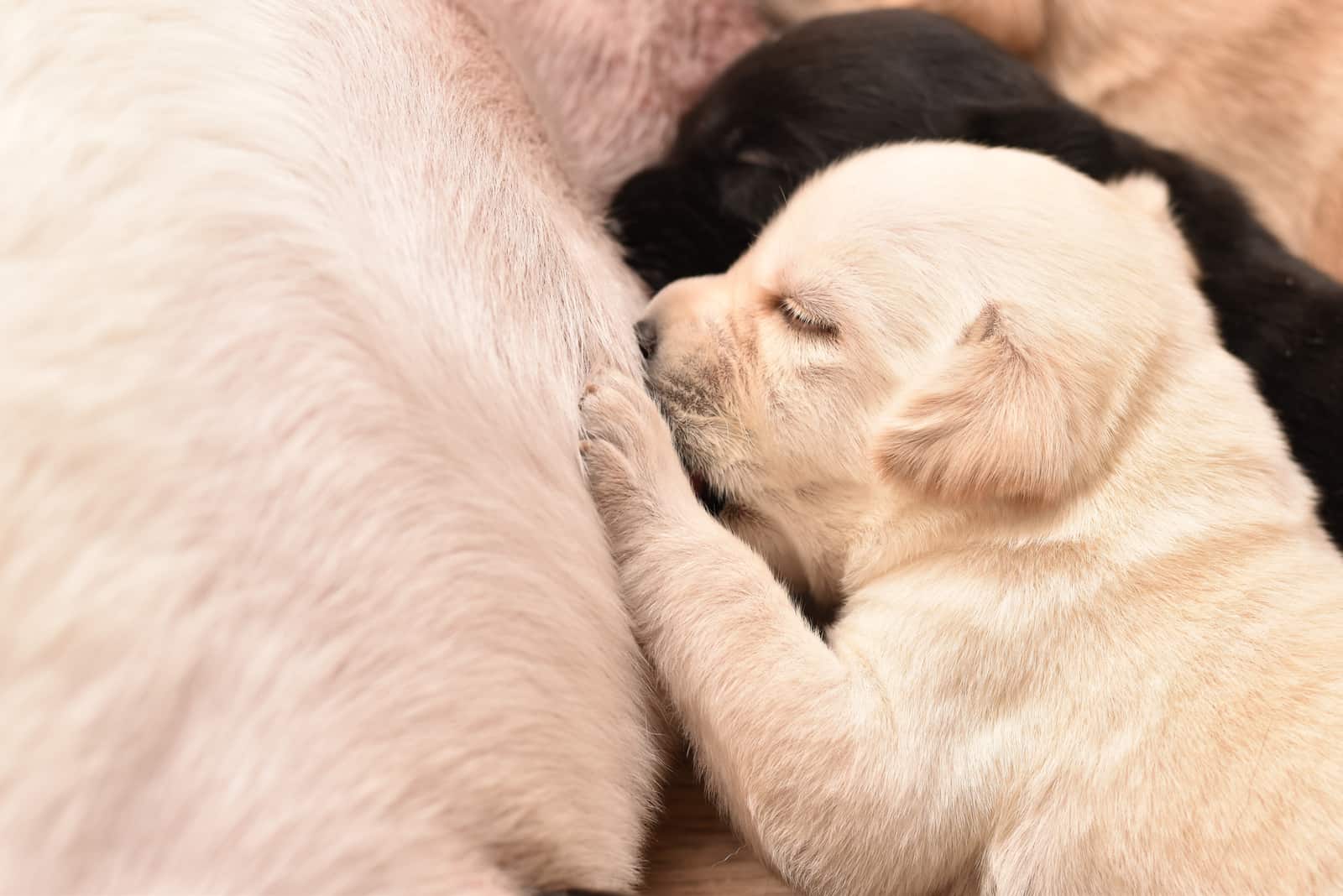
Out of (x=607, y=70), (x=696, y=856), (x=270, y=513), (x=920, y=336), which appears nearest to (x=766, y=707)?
(x=696, y=856)

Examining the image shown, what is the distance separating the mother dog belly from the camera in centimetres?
70

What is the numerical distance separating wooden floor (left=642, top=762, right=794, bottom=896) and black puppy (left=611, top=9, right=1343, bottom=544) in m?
0.76

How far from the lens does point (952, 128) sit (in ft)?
5.51

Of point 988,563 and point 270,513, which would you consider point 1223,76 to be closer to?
point 988,563

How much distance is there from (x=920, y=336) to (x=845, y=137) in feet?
1.62

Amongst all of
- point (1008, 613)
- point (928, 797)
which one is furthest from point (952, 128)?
point (928, 797)

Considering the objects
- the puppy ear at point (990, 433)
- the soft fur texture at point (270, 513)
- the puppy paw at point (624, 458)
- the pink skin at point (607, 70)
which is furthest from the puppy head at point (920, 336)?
the pink skin at point (607, 70)

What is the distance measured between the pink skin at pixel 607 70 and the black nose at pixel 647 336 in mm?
325

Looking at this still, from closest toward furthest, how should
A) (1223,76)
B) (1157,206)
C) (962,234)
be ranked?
(962,234) → (1157,206) → (1223,76)

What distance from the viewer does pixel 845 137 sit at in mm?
Answer: 1671

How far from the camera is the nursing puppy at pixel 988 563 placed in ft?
Answer: 3.67

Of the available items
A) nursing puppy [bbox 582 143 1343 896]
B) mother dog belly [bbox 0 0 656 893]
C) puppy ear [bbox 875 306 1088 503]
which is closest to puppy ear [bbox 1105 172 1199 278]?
nursing puppy [bbox 582 143 1343 896]

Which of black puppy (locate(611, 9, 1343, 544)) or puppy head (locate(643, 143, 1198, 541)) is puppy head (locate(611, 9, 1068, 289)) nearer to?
black puppy (locate(611, 9, 1343, 544))

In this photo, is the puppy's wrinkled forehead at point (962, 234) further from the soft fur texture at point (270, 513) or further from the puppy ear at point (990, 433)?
the soft fur texture at point (270, 513)
